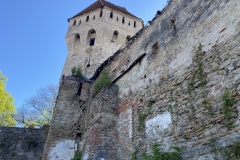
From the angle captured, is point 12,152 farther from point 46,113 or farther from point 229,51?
point 229,51

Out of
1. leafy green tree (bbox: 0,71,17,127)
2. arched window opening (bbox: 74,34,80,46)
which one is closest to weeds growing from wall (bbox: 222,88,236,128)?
arched window opening (bbox: 74,34,80,46)

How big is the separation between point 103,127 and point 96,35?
9266mm

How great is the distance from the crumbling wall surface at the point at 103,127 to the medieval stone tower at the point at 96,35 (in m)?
4.90

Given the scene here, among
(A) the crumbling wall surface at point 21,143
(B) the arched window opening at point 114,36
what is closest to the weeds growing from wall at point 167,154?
(A) the crumbling wall surface at point 21,143

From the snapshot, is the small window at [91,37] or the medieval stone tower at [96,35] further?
the small window at [91,37]

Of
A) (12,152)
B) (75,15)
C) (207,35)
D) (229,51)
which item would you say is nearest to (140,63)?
(207,35)

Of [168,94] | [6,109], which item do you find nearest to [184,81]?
[168,94]

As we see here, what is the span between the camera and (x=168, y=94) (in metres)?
6.52

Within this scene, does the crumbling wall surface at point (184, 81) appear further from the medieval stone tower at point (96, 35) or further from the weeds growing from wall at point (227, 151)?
the medieval stone tower at point (96, 35)

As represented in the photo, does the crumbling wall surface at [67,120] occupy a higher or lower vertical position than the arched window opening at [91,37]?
lower

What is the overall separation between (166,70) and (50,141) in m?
6.02

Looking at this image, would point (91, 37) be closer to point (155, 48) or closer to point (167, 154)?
point (155, 48)

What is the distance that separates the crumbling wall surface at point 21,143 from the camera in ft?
41.4

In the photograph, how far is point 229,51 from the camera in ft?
16.4
